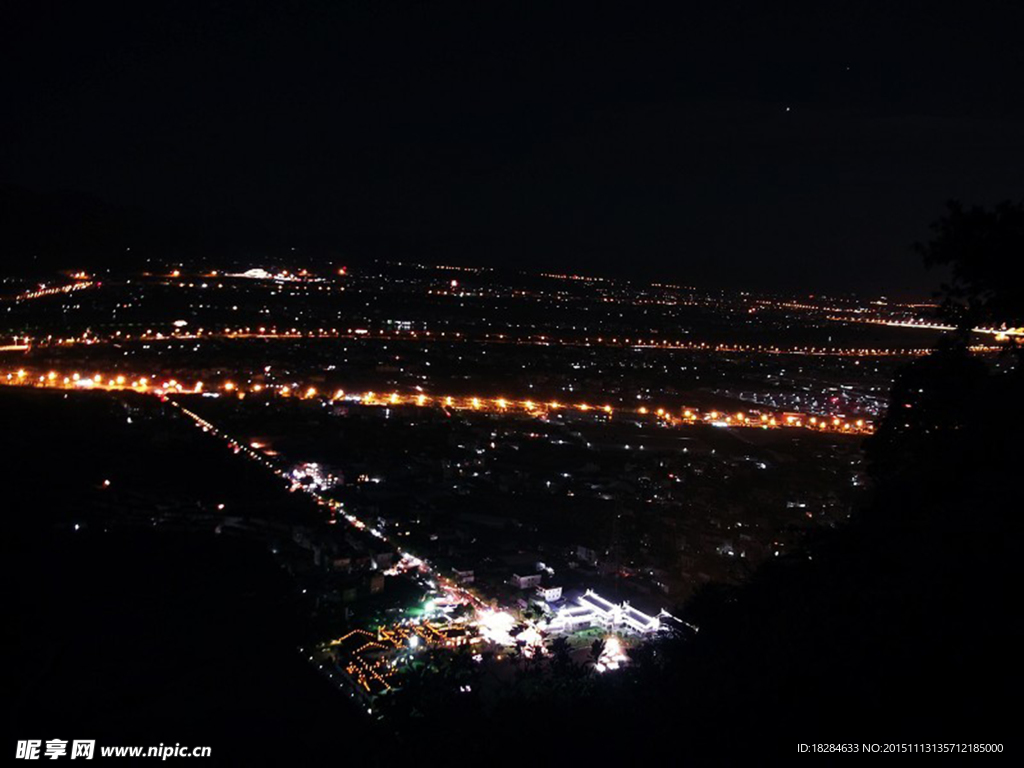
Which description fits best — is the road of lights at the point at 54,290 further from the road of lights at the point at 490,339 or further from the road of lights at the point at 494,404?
the road of lights at the point at 494,404

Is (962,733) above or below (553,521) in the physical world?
above

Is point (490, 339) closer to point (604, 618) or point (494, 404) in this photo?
point (494, 404)

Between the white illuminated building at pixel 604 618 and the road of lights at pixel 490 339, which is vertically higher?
the white illuminated building at pixel 604 618

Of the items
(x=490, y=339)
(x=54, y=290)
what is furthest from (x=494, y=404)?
(x=54, y=290)

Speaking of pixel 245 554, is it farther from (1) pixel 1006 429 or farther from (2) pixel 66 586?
(1) pixel 1006 429

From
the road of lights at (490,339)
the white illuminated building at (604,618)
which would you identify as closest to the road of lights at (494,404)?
the road of lights at (490,339)

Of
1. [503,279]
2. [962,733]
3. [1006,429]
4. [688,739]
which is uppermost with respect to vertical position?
→ [1006,429]

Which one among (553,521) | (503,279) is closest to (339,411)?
(553,521)
